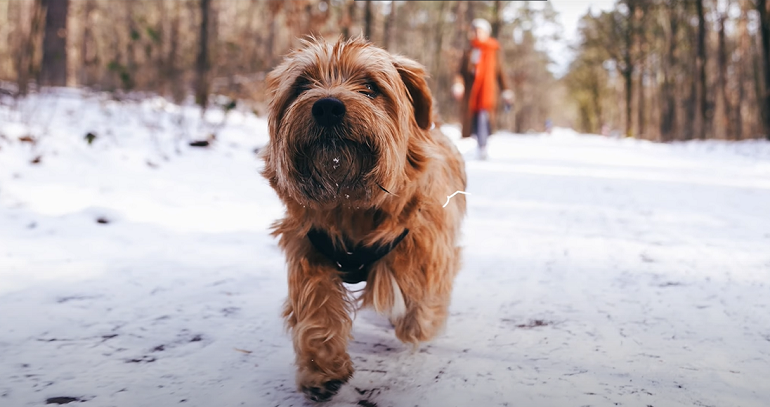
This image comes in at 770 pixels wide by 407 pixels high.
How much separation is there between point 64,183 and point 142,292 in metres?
3.14

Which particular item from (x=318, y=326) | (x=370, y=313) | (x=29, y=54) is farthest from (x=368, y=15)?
(x=318, y=326)

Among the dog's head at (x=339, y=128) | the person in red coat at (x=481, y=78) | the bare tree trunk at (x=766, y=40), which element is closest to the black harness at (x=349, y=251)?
the dog's head at (x=339, y=128)

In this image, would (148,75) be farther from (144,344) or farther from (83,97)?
(144,344)

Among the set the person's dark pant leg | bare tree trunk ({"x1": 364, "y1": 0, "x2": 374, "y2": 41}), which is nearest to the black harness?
the person's dark pant leg

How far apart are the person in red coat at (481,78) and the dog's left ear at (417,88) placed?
843cm

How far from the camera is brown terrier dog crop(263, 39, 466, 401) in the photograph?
7.48ft

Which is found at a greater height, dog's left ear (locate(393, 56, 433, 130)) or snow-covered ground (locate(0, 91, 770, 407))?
dog's left ear (locate(393, 56, 433, 130))

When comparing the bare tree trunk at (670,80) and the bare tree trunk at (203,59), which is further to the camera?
the bare tree trunk at (670,80)

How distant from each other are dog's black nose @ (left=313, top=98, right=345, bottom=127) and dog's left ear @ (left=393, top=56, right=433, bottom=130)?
60cm

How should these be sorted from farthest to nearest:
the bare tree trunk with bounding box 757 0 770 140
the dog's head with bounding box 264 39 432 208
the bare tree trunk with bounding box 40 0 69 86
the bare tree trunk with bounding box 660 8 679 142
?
the bare tree trunk with bounding box 660 8 679 142, the bare tree trunk with bounding box 757 0 770 140, the bare tree trunk with bounding box 40 0 69 86, the dog's head with bounding box 264 39 432 208

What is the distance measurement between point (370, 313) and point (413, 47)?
37.1 metres

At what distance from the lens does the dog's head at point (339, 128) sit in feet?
7.42

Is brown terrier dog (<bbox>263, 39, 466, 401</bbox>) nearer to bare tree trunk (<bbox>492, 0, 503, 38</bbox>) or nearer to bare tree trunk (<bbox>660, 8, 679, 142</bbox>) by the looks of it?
bare tree trunk (<bbox>492, 0, 503, 38</bbox>)

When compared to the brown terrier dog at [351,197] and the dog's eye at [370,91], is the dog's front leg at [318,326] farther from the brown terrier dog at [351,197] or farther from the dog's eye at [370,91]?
the dog's eye at [370,91]
